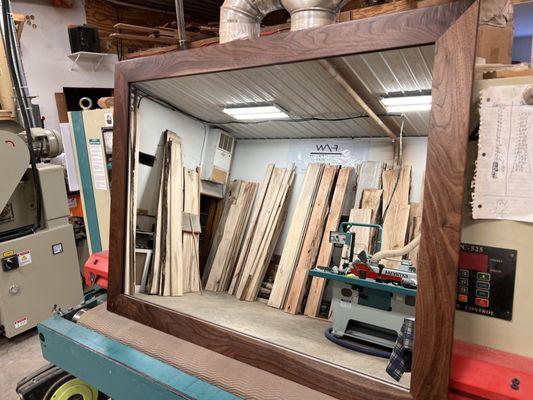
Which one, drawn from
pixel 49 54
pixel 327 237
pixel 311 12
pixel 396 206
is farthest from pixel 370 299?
pixel 49 54

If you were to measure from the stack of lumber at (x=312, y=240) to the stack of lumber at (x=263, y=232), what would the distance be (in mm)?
329

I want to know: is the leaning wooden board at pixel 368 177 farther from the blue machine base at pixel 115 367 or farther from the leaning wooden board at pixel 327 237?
the blue machine base at pixel 115 367

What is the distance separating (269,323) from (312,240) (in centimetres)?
85

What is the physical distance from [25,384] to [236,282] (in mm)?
1701

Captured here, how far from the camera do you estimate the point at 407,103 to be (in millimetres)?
2025

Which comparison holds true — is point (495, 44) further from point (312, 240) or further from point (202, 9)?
point (202, 9)

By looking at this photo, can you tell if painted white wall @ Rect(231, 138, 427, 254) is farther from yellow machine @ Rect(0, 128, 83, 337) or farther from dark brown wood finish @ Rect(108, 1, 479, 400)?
dark brown wood finish @ Rect(108, 1, 479, 400)

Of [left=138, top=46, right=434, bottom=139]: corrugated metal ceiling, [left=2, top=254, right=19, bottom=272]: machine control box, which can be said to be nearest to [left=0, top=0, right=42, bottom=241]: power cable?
[left=2, top=254, right=19, bottom=272]: machine control box

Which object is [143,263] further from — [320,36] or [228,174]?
[320,36]

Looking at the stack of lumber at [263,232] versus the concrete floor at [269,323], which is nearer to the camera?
the concrete floor at [269,323]

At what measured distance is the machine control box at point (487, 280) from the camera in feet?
2.90

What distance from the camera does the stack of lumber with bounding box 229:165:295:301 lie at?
2984mm

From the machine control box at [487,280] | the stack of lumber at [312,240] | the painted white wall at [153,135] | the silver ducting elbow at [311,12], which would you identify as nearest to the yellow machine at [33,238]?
the painted white wall at [153,135]

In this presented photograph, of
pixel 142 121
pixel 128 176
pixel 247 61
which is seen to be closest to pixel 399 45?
pixel 247 61
